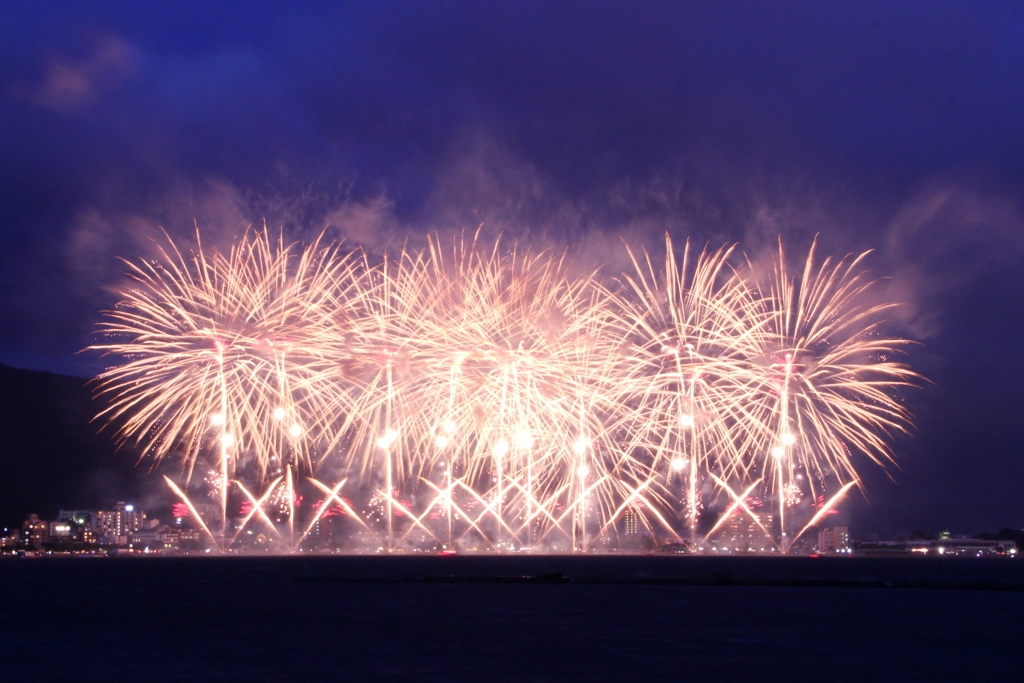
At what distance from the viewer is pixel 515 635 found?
40.5 m

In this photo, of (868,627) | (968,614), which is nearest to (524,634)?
(868,627)

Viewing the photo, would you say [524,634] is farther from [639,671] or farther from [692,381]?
[692,381]

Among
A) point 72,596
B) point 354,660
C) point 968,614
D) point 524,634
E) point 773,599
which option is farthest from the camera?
point 72,596

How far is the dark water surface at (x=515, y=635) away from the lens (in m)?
30.5

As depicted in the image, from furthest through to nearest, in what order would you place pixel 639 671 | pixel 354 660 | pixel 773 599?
1. pixel 773 599
2. pixel 354 660
3. pixel 639 671

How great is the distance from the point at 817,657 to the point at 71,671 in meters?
25.4

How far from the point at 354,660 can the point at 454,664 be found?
371 centimetres

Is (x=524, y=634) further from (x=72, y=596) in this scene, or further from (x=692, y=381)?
(x=72, y=596)

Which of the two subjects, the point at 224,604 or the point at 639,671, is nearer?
the point at 639,671

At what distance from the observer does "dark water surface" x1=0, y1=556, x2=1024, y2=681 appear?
100 ft

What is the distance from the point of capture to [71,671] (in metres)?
30.4

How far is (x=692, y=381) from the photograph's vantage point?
6694cm

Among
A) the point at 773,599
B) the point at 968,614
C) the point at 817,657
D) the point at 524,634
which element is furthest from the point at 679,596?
the point at 817,657

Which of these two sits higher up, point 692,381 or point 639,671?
point 692,381
